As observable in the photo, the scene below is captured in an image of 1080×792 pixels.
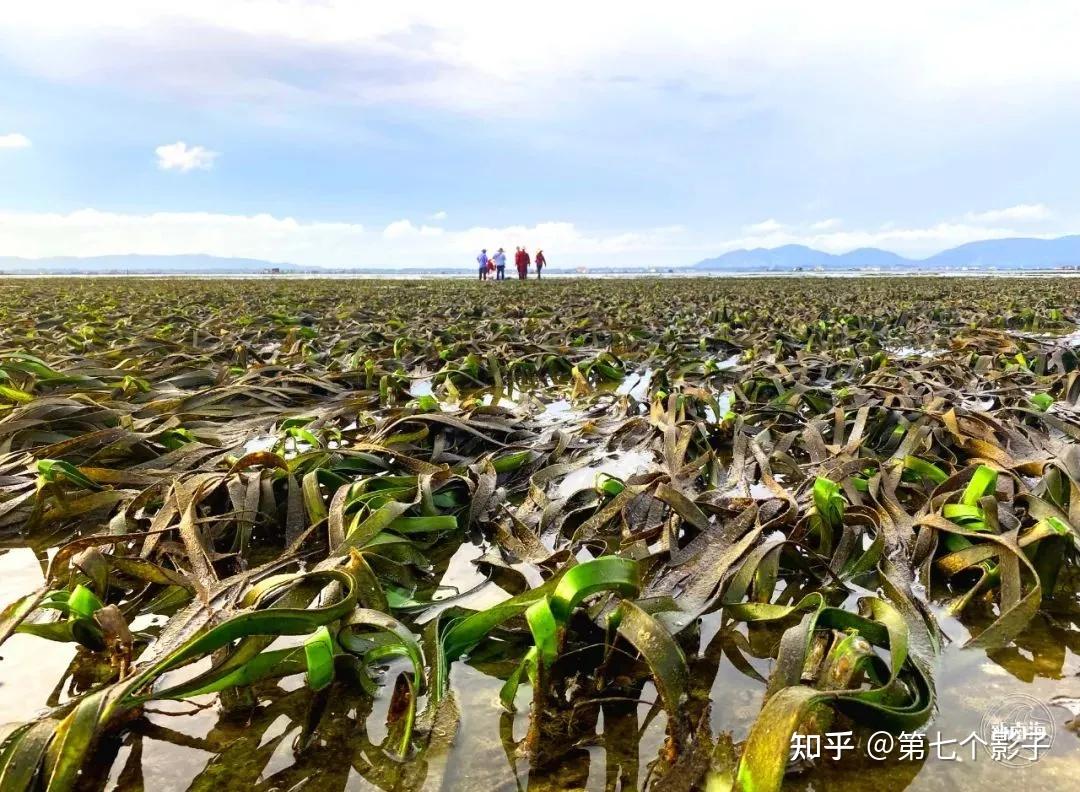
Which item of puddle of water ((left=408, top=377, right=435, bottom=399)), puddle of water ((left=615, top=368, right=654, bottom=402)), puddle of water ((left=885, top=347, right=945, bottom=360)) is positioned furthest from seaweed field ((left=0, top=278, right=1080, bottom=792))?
puddle of water ((left=885, top=347, right=945, bottom=360))

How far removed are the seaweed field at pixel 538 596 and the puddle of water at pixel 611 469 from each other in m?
0.02

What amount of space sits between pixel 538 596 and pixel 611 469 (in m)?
1.45

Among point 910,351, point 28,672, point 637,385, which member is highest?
point 910,351

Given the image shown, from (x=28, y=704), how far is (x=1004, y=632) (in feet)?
6.11

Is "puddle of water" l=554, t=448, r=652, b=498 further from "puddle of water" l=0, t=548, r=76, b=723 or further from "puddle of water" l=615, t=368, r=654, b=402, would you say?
"puddle of water" l=0, t=548, r=76, b=723

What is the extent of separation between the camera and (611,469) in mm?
2703

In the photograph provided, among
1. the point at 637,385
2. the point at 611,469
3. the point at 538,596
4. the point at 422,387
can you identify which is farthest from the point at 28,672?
the point at 637,385

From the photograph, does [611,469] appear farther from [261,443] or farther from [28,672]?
[28,672]

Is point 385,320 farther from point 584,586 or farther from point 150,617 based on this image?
point 584,586

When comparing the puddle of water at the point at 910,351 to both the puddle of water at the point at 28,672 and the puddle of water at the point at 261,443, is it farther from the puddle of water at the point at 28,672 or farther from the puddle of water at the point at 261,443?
the puddle of water at the point at 28,672

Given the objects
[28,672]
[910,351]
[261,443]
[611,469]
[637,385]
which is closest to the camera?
[28,672]

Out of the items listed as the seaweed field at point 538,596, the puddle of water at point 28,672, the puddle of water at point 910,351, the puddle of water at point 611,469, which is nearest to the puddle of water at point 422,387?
the seaweed field at point 538,596

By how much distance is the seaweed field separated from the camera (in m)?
1.04

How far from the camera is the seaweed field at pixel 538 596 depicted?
1.04m
